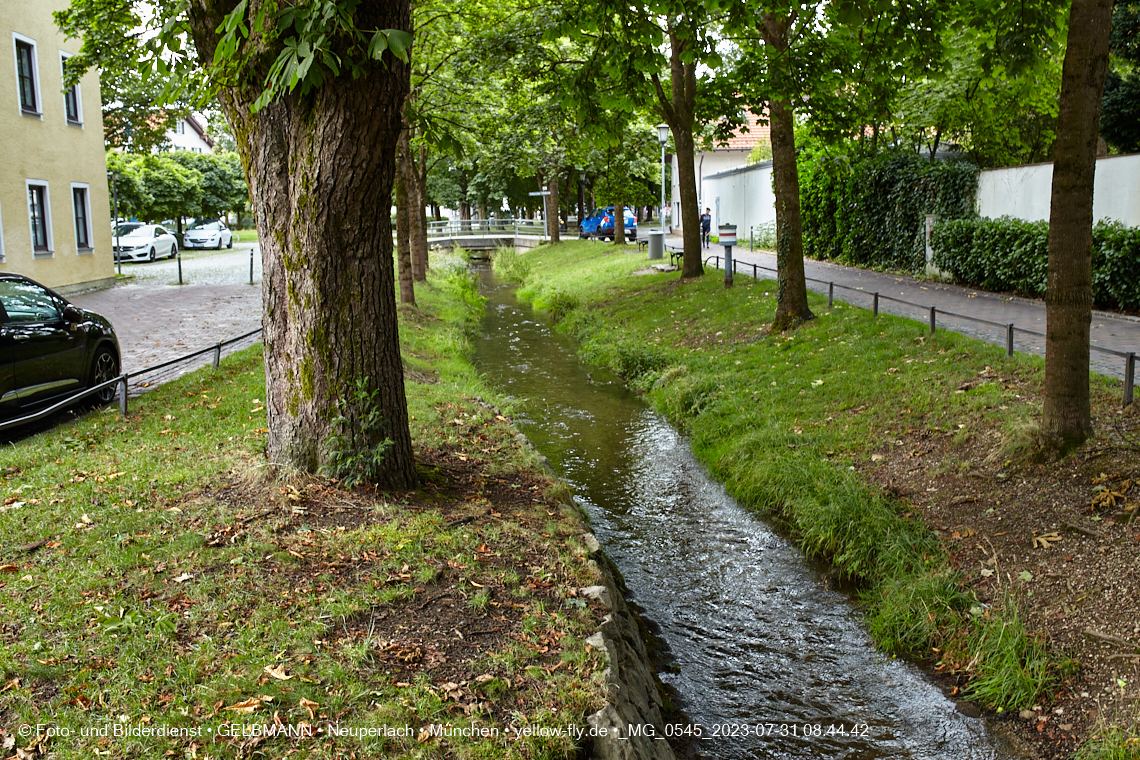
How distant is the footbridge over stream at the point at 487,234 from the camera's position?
2061 inches

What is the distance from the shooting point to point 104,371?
1009 cm

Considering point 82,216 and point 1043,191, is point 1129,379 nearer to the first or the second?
point 1043,191

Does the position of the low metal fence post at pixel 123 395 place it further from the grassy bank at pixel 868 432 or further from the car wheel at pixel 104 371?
the grassy bank at pixel 868 432

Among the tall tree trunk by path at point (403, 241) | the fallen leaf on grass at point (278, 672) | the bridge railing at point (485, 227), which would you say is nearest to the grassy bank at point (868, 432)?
the fallen leaf on grass at point (278, 672)

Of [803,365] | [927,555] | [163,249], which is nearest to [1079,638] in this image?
[927,555]

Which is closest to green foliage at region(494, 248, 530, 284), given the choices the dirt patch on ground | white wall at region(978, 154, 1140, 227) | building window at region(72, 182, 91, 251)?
building window at region(72, 182, 91, 251)

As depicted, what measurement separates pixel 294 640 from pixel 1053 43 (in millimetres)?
9030

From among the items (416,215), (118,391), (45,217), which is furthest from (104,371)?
(45,217)

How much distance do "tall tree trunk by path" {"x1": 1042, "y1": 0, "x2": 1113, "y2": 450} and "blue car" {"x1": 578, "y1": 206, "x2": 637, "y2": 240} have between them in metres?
33.6

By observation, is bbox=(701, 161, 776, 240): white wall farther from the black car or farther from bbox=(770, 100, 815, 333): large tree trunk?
the black car

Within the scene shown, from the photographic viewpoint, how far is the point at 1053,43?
8.78 metres

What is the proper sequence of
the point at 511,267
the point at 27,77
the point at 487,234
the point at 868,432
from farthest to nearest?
1. the point at 487,234
2. the point at 511,267
3. the point at 27,77
4. the point at 868,432

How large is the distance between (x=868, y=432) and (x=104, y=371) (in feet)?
28.9

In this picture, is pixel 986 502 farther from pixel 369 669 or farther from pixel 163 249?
pixel 163 249
